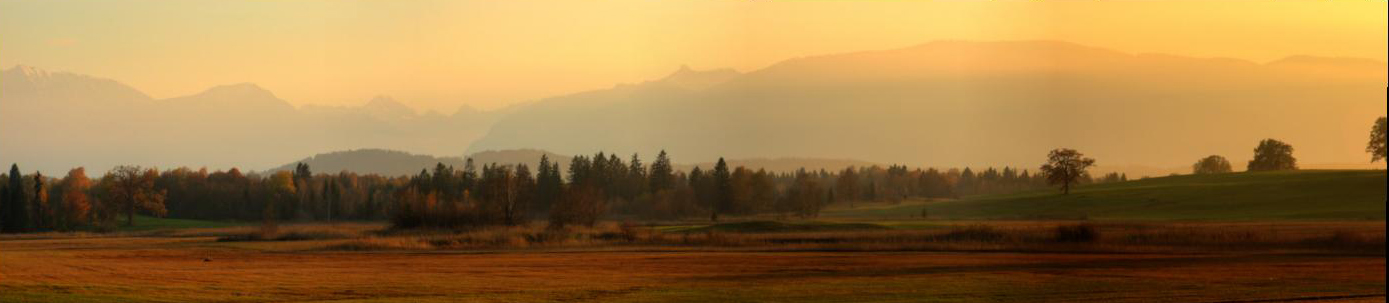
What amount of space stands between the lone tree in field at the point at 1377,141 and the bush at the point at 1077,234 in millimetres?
43145

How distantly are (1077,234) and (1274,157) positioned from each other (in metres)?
82.6

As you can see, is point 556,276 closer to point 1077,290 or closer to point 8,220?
point 1077,290

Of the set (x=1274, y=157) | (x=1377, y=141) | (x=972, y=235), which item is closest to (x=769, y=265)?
(x=972, y=235)

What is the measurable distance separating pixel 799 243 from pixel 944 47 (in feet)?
143

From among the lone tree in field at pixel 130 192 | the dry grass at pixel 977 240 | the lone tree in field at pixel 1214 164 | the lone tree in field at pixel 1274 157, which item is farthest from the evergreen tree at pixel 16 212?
the lone tree in field at pixel 1214 164

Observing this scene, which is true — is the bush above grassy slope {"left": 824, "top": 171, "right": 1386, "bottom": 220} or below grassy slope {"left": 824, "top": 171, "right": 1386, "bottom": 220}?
below

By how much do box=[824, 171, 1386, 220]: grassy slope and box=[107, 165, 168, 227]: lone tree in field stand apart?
74217 mm

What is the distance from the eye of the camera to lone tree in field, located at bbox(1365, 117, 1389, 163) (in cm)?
8725

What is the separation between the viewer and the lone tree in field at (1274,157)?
125 meters

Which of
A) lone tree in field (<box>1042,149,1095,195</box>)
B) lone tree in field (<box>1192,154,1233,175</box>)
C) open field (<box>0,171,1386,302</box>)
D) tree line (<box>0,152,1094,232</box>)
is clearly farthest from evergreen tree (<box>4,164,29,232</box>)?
lone tree in field (<box>1192,154,1233,175</box>)

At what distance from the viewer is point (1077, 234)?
5706 cm

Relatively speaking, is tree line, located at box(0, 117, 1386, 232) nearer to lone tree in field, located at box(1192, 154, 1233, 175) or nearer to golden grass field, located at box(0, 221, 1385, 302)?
lone tree in field, located at box(1192, 154, 1233, 175)

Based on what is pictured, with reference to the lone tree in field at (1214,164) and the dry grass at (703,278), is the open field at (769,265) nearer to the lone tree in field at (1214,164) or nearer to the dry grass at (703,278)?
the dry grass at (703,278)

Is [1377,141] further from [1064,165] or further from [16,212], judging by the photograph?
[16,212]
